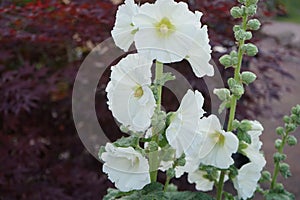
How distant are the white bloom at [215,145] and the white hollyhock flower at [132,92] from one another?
4.9 inches

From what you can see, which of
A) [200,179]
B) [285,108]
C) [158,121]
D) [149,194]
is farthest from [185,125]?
[285,108]

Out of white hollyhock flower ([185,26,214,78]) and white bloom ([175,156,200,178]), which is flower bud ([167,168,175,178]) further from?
white hollyhock flower ([185,26,214,78])

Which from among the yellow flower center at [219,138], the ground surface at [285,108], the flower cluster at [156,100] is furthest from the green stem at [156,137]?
the ground surface at [285,108]

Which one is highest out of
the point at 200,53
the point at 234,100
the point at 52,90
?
the point at 200,53

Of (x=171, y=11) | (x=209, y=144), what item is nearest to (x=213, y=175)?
(x=209, y=144)

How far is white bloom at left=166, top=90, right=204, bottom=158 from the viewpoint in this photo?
30.0 inches

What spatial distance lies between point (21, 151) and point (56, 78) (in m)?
0.29

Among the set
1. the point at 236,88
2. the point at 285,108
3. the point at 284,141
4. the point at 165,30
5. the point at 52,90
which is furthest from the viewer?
the point at 285,108

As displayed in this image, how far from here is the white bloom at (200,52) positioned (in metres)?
0.75

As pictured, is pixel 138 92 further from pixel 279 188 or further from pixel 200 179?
pixel 279 188

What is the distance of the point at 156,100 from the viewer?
2.63 feet

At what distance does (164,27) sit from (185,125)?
0.53 ft

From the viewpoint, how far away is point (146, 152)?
0.83 m

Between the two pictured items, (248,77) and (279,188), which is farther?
(279,188)
